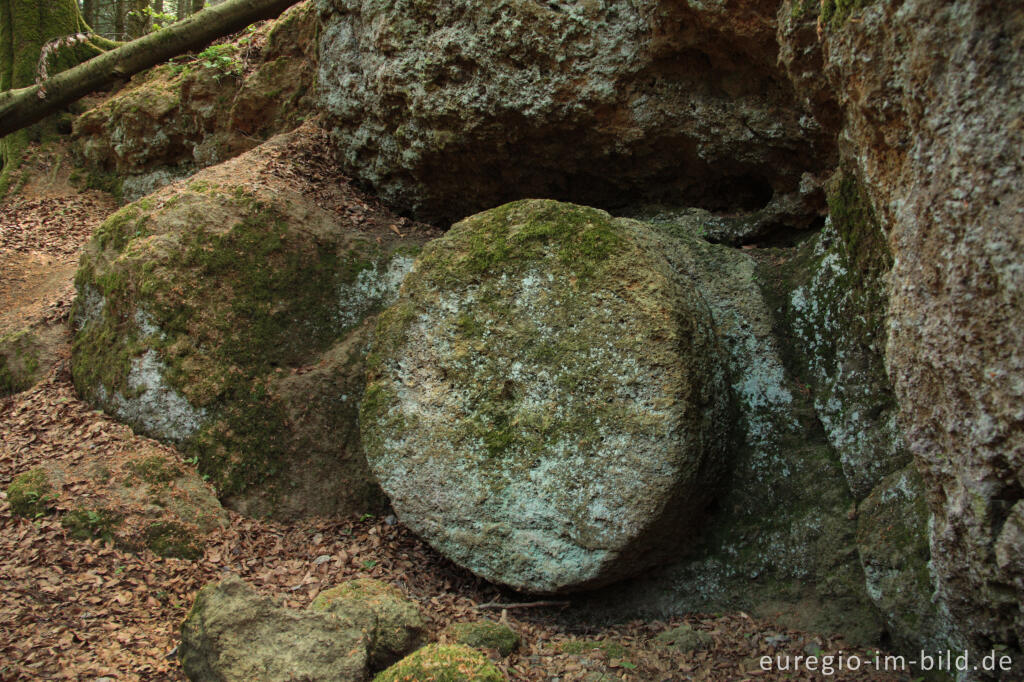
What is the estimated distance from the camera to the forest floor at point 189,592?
3.76 meters

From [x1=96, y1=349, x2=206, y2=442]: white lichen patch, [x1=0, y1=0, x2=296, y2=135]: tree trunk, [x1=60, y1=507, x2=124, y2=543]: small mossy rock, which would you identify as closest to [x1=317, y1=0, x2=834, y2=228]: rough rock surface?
[x1=96, y1=349, x2=206, y2=442]: white lichen patch

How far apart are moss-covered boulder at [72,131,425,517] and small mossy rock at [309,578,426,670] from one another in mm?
1399

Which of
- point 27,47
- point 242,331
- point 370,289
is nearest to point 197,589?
point 242,331

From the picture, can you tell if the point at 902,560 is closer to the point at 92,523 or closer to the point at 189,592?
the point at 189,592

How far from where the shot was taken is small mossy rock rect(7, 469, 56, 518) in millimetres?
4660

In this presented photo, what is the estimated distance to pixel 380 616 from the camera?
12.7ft

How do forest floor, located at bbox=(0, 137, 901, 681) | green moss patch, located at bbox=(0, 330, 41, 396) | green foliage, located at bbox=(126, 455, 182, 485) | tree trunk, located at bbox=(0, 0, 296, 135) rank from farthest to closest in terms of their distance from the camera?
tree trunk, located at bbox=(0, 0, 296, 135) < green moss patch, located at bbox=(0, 330, 41, 396) < green foliage, located at bbox=(126, 455, 182, 485) < forest floor, located at bbox=(0, 137, 901, 681)

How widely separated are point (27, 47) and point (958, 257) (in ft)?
37.1

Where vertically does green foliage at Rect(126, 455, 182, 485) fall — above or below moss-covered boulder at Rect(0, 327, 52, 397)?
below

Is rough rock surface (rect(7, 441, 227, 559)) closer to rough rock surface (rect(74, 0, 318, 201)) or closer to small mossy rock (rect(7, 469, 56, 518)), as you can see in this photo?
small mossy rock (rect(7, 469, 56, 518))

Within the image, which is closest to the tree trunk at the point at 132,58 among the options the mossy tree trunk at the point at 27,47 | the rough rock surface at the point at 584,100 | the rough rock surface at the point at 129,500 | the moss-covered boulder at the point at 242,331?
the mossy tree trunk at the point at 27,47

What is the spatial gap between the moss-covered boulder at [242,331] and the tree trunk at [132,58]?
361cm

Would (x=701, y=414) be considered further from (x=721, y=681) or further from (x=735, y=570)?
(x=721, y=681)

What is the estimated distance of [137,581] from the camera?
4.38m
